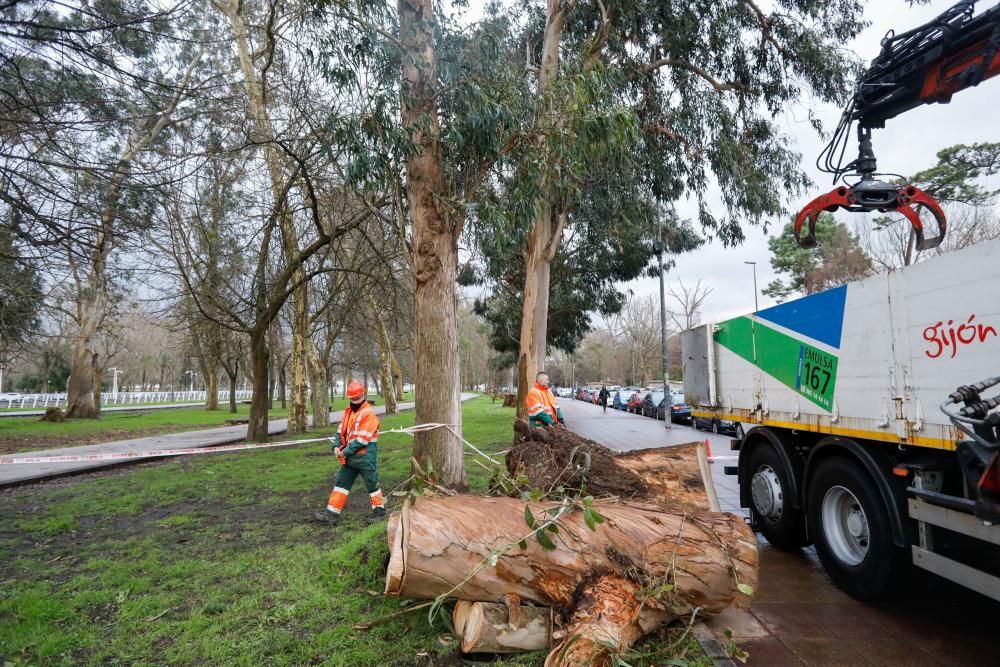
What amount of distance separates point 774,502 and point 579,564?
2.90 metres

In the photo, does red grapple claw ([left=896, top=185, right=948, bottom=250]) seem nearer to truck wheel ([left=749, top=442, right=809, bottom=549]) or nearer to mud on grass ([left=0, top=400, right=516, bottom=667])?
truck wheel ([left=749, top=442, right=809, bottom=549])

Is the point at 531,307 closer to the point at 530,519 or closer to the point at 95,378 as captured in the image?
the point at 530,519

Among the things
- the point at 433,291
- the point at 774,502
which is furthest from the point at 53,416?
the point at 774,502

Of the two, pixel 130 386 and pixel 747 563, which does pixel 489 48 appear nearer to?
pixel 747 563

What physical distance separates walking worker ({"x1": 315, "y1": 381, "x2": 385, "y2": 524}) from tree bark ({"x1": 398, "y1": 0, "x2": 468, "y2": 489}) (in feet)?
2.21

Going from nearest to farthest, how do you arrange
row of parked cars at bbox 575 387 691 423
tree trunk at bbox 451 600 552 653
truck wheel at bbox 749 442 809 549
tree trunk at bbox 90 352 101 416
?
1. tree trunk at bbox 451 600 552 653
2. truck wheel at bbox 749 442 809 549
3. row of parked cars at bbox 575 387 691 423
4. tree trunk at bbox 90 352 101 416

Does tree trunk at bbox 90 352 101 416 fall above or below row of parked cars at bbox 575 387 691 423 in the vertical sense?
above

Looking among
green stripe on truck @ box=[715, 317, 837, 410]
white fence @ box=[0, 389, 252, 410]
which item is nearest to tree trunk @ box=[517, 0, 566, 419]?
green stripe on truck @ box=[715, 317, 837, 410]

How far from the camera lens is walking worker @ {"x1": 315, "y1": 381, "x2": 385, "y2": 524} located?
21.3 ft

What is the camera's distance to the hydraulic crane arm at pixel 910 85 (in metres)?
4.14

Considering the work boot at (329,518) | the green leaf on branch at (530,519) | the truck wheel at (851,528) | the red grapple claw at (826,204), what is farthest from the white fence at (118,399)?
the truck wheel at (851,528)

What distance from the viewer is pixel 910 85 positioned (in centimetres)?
469

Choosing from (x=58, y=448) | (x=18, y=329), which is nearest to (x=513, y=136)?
(x=18, y=329)

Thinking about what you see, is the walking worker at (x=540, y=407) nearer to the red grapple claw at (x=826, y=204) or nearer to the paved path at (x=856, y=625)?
the paved path at (x=856, y=625)
